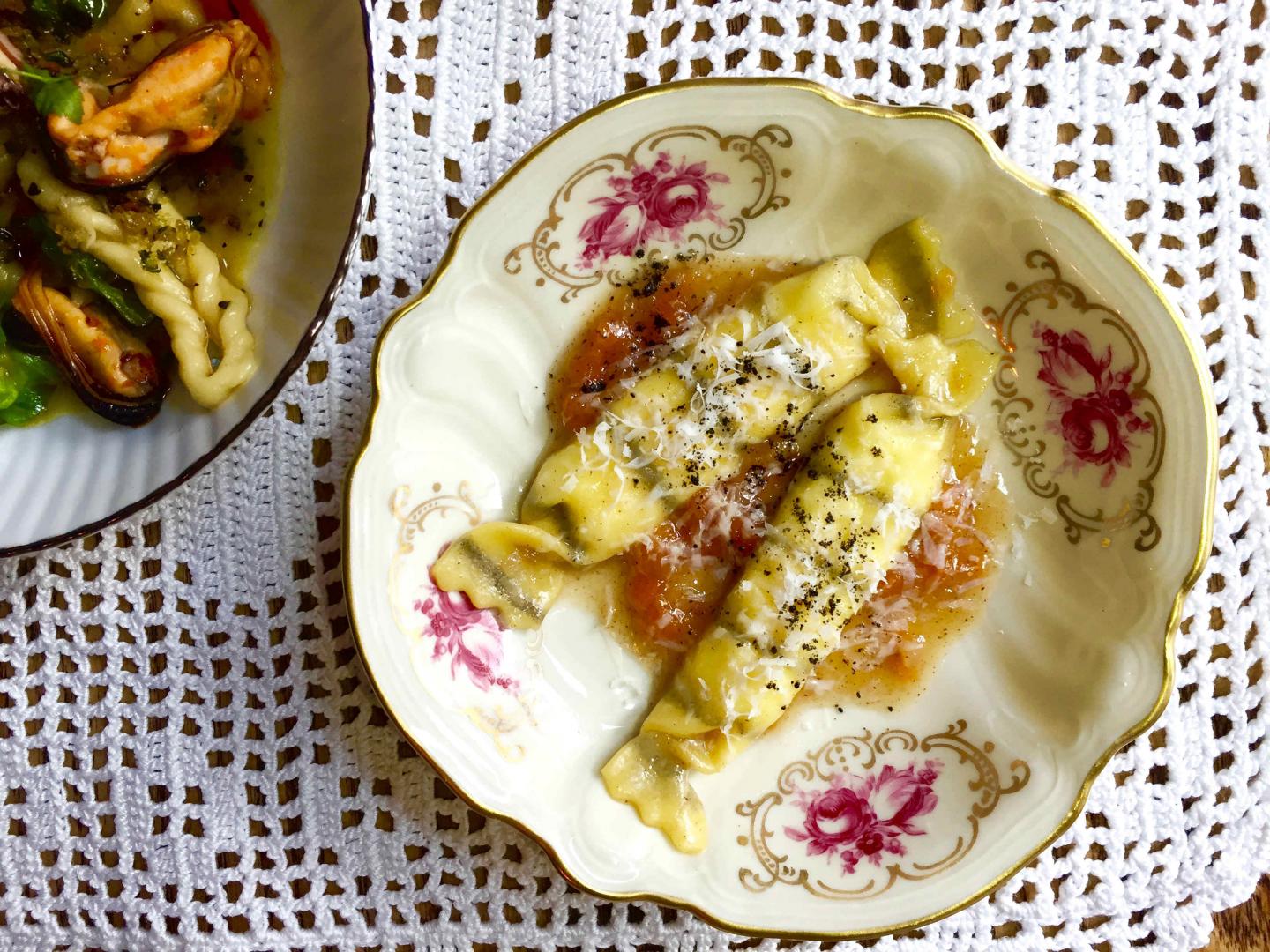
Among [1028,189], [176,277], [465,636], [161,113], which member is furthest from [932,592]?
[161,113]

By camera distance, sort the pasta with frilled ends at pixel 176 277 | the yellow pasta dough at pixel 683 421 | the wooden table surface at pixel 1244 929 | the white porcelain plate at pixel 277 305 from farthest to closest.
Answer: the wooden table surface at pixel 1244 929
the yellow pasta dough at pixel 683 421
the pasta with frilled ends at pixel 176 277
the white porcelain plate at pixel 277 305

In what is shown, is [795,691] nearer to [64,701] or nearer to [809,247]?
[809,247]

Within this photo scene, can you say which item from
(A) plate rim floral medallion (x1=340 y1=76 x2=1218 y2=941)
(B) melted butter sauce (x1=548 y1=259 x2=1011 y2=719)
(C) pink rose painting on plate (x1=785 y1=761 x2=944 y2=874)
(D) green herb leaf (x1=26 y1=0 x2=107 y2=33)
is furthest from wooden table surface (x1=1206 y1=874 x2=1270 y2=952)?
(D) green herb leaf (x1=26 y1=0 x2=107 y2=33)

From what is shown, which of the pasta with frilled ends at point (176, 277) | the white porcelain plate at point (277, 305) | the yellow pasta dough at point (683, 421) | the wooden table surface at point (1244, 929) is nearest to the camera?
Result: the white porcelain plate at point (277, 305)

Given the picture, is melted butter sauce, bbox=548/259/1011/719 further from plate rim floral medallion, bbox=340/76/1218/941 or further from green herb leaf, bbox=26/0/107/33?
green herb leaf, bbox=26/0/107/33

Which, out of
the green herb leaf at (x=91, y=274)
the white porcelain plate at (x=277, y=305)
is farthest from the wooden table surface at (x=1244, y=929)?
the green herb leaf at (x=91, y=274)

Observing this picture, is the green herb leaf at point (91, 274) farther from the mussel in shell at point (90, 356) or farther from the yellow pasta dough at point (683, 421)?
the yellow pasta dough at point (683, 421)
